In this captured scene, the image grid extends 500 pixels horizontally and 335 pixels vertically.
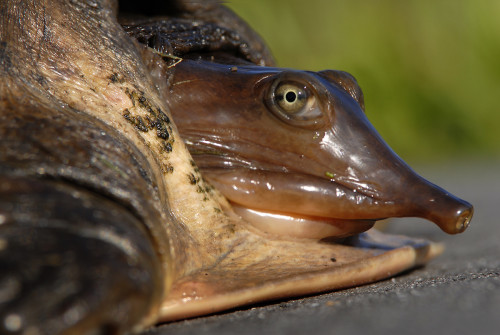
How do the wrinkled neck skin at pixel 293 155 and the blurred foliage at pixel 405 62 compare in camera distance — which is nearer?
the wrinkled neck skin at pixel 293 155

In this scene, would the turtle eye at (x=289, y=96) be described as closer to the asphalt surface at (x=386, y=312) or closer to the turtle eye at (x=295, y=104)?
the turtle eye at (x=295, y=104)

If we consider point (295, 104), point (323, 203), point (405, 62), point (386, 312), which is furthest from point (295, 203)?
point (405, 62)

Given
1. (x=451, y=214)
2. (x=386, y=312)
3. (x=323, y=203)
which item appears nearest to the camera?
(x=386, y=312)

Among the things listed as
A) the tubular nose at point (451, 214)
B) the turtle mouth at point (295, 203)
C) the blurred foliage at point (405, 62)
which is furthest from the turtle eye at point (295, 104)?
the blurred foliage at point (405, 62)

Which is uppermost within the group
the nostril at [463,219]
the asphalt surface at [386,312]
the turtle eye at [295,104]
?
the turtle eye at [295,104]

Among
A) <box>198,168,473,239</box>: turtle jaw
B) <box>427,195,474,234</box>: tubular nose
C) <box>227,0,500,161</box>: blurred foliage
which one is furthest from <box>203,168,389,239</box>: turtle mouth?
<box>227,0,500,161</box>: blurred foliage

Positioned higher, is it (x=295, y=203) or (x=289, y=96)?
(x=289, y=96)

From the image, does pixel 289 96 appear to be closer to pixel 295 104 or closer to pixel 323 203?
pixel 295 104

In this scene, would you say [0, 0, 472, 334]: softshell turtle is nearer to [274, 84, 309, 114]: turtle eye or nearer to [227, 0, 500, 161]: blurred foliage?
[274, 84, 309, 114]: turtle eye
